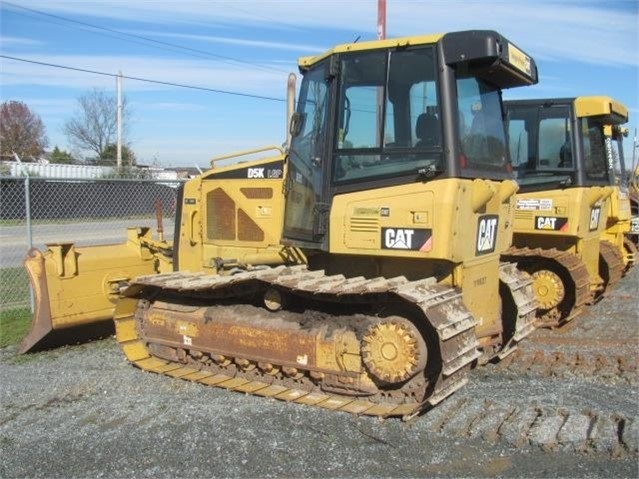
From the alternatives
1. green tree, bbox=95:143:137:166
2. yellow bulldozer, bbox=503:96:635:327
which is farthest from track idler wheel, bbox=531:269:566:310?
green tree, bbox=95:143:137:166

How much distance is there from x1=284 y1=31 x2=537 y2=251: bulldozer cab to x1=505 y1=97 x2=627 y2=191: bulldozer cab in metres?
3.31

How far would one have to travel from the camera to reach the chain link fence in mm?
13719

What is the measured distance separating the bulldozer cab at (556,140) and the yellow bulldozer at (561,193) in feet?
0.04

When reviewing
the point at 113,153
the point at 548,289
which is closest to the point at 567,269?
the point at 548,289

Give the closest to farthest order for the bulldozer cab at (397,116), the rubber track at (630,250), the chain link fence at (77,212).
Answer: the bulldozer cab at (397,116) < the rubber track at (630,250) < the chain link fence at (77,212)

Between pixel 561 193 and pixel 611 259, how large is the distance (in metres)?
1.88

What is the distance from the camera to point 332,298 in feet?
16.8

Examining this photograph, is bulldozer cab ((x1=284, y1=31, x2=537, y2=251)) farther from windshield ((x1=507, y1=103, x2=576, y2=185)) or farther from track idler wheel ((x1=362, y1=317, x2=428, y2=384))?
windshield ((x1=507, y1=103, x2=576, y2=185))

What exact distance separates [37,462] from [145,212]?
12557 mm

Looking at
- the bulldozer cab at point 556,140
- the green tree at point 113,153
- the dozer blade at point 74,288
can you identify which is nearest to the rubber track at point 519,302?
Result: the bulldozer cab at point 556,140

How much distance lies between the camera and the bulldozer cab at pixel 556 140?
8672 millimetres

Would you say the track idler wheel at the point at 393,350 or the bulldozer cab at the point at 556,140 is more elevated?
the bulldozer cab at the point at 556,140

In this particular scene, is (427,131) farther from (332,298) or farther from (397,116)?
(332,298)

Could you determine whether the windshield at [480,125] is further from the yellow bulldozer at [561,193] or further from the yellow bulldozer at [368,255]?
the yellow bulldozer at [561,193]
